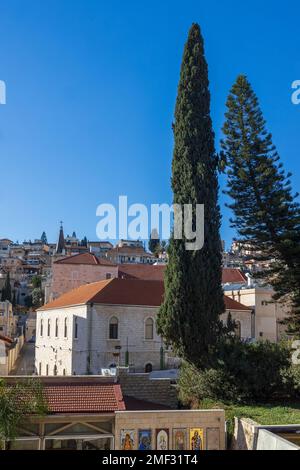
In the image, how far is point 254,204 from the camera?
79.8 feet

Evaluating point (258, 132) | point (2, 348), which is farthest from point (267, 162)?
point (2, 348)

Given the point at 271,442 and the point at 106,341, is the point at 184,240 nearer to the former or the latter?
the point at 106,341

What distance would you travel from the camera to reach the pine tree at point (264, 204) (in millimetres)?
23531

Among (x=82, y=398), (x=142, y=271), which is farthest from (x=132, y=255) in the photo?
(x=82, y=398)

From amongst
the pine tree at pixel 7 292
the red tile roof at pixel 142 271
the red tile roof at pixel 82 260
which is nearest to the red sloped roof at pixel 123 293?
the red tile roof at pixel 82 260

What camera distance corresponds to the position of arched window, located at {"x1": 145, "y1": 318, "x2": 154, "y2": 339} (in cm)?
3081

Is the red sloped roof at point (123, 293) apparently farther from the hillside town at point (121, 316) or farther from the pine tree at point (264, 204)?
the pine tree at point (264, 204)

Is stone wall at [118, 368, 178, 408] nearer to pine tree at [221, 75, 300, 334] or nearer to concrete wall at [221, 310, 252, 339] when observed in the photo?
pine tree at [221, 75, 300, 334]

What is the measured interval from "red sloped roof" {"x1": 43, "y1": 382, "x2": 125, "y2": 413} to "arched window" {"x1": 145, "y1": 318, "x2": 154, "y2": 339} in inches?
495

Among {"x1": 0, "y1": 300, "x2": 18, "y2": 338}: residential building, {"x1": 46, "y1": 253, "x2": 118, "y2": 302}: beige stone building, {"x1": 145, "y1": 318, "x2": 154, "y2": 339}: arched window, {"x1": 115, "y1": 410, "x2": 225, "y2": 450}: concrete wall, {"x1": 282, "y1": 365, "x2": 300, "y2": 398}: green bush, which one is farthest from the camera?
{"x1": 0, "y1": 300, "x2": 18, "y2": 338}: residential building

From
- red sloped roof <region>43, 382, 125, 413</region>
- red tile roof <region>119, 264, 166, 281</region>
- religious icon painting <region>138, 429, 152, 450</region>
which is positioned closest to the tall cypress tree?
red sloped roof <region>43, 382, 125, 413</region>

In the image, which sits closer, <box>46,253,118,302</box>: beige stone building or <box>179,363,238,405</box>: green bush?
<box>179,363,238,405</box>: green bush
